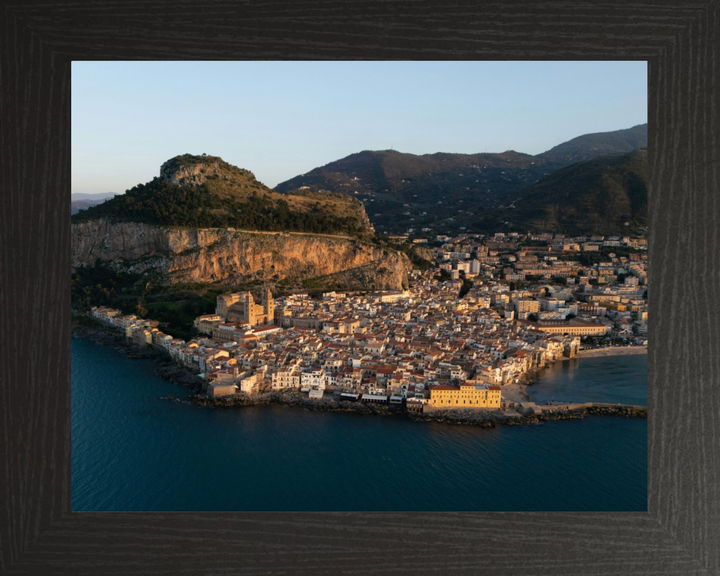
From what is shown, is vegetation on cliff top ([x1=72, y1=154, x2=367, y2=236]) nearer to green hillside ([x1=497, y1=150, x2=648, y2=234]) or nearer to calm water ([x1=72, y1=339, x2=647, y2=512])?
green hillside ([x1=497, y1=150, x2=648, y2=234])

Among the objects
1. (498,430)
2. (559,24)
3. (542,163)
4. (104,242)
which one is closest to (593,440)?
(498,430)

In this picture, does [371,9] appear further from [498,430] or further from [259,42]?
[498,430]

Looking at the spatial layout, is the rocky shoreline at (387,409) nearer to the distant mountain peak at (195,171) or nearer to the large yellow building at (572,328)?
the large yellow building at (572,328)

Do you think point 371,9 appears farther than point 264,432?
No

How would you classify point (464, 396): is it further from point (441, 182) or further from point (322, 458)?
point (441, 182)

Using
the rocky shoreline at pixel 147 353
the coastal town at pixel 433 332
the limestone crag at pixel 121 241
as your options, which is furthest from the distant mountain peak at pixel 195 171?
the rocky shoreline at pixel 147 353

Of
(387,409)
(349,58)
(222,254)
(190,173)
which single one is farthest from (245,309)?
(349,58)

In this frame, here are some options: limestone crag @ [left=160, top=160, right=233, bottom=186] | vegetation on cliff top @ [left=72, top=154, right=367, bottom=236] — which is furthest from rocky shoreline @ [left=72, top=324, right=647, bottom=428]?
limestone crag @ [left=160, top=160, right=233, bottom=186]
